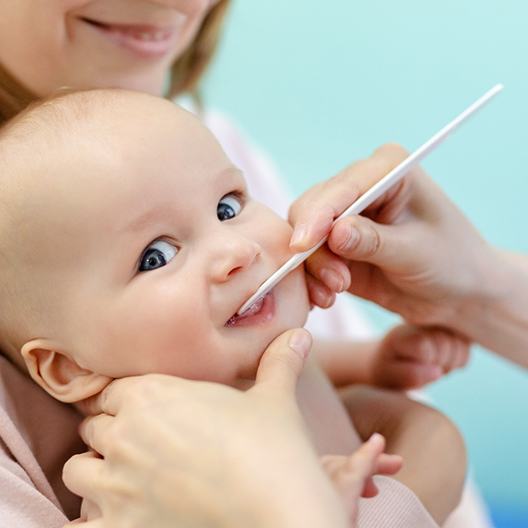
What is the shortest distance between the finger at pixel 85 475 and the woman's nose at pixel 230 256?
186 mm

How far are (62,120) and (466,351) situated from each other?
0.63 m

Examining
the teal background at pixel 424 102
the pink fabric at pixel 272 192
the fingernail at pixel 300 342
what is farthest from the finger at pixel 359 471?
the teal background at pixel 424 102

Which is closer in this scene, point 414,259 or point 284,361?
point 284,361

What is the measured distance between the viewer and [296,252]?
85 centimetres

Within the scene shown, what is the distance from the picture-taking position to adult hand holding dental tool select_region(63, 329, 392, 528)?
24.2 inches

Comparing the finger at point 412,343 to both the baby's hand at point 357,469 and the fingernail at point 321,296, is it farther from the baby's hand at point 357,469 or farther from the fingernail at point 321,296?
the baby's hand at point 357,469

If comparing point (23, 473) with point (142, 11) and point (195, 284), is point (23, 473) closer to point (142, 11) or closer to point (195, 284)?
point (195, 284)

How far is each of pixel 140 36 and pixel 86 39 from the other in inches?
2.9

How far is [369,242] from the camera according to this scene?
916 mm

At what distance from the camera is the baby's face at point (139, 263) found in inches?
31.1

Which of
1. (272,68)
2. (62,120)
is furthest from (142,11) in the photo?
(272,68)

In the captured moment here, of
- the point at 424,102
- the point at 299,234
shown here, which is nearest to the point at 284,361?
the point at 299,234

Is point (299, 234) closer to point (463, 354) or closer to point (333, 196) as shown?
point (333, 196)

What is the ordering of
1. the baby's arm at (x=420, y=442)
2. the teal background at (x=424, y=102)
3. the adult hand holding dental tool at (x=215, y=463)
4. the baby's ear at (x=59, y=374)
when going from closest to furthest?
1. the adult hand holding dental tool at (x=215, y=463)
2. the baby's ear at (x=59, y=374)
3. the baby's arm at (x=420, y=442)
4. the teal background at (x=424, y=102)
